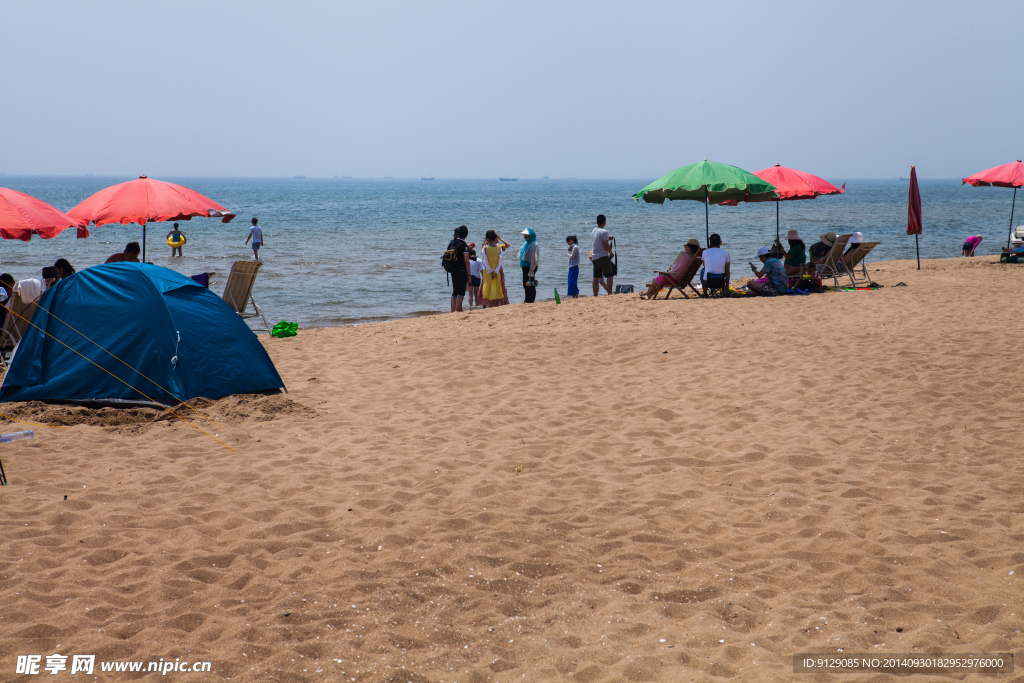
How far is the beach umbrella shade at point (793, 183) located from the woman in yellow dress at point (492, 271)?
4864 millimetres

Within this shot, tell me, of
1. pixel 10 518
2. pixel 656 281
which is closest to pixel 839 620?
pixel 10 518

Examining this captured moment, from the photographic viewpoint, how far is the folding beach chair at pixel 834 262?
12530 millimetres

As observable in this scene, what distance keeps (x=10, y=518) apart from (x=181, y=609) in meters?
1.68

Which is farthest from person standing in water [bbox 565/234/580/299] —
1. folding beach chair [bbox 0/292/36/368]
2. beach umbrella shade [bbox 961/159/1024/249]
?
beach umbrella shade [bbox 961/159/1024/249]

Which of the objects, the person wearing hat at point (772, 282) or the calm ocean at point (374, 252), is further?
the calm ocean at point (374, 252)

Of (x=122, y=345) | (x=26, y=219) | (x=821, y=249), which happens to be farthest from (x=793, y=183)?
(x=26, y=219)

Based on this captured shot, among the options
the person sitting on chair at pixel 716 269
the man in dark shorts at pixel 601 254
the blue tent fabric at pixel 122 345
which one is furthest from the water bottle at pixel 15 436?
the person sitting on chair at pixel 716 269

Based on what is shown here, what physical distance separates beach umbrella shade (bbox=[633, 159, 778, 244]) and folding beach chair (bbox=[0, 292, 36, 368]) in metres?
8.99

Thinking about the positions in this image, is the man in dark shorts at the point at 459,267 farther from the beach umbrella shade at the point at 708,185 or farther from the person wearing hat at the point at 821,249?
the person wearing hat at the point at 821,249

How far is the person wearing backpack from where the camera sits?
39.1 feet

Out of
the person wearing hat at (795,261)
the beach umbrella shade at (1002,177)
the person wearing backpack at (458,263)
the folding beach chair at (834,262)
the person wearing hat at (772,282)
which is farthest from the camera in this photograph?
the beach umbrella shade at (1002,177)

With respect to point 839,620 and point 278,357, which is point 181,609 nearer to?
point 839,620

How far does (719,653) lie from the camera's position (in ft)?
10.7

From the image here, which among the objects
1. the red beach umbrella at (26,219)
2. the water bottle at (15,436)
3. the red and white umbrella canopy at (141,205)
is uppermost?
the red and white umbrella canopy at (141,205)
